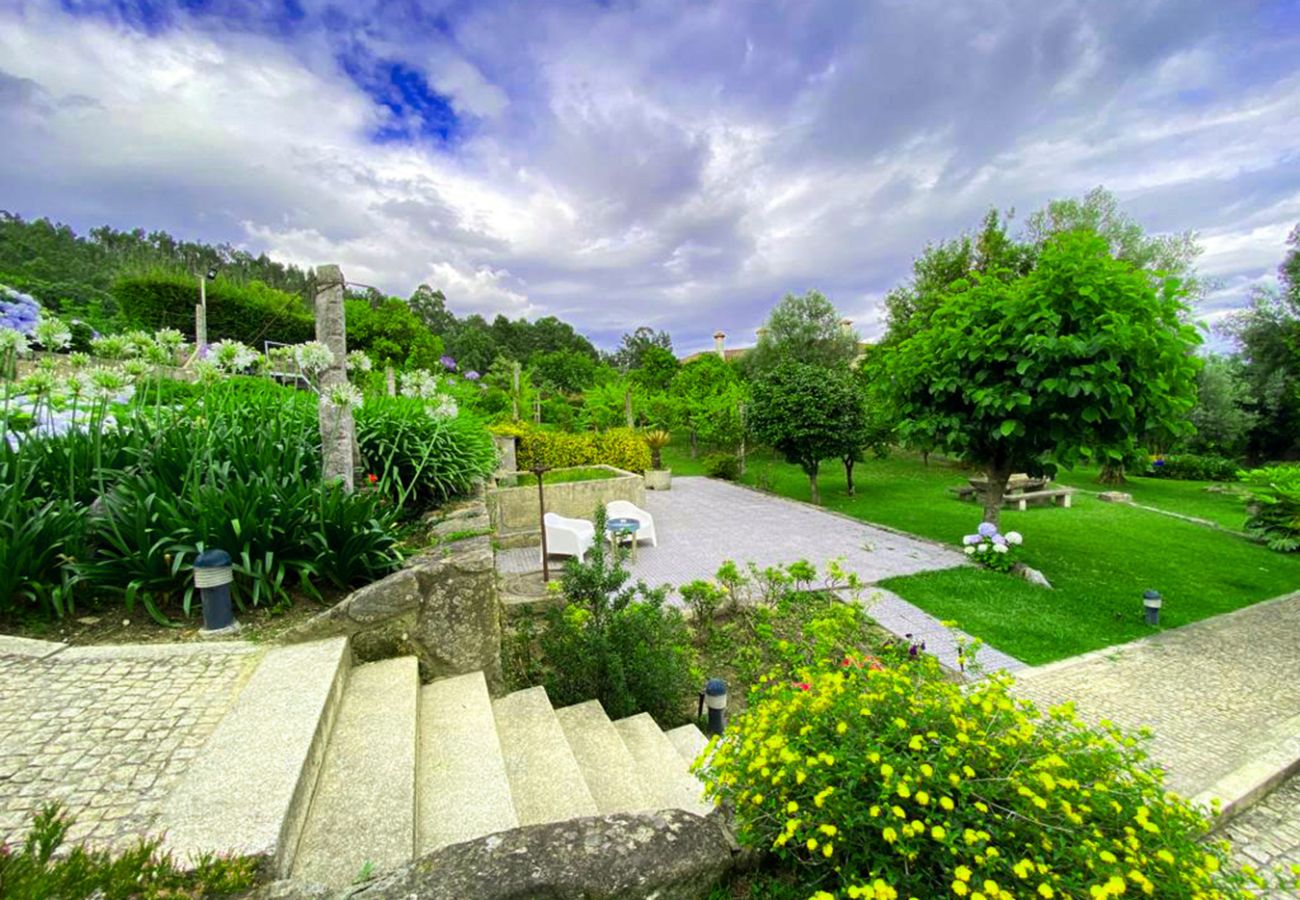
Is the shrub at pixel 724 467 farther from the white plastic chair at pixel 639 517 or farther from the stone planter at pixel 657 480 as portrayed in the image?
the white plastic chair at pixel 639 517

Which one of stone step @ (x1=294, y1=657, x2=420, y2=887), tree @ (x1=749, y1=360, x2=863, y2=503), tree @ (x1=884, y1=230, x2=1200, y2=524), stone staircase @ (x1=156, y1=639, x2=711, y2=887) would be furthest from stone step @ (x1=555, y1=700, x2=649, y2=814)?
tree @ (x1=749, y1=360, x2=863, y2=503)

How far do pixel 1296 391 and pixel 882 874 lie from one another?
26.6 metres

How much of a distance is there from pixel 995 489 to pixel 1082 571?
164 centimetres

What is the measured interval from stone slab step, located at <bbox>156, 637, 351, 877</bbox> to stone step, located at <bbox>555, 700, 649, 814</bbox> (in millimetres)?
1231

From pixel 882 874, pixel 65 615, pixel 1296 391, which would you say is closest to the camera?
pixel 882 874

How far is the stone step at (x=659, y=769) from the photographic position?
2.39 meters

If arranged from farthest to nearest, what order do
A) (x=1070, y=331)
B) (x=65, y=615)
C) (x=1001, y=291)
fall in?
(x=1001, y=291)
(x=1070, y=331)
(x=65, y=615)

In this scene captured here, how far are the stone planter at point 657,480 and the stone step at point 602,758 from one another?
10306mm

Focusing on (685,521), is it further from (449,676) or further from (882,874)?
(882,874)

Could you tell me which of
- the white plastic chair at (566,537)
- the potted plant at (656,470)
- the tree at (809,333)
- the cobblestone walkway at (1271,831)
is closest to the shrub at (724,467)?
the potted plant at (656,470)

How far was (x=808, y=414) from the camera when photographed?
11766mm

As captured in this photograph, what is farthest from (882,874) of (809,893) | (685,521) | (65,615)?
(685,521)

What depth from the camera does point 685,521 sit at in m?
9.96

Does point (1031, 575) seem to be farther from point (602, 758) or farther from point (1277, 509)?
point (1277, 509)
